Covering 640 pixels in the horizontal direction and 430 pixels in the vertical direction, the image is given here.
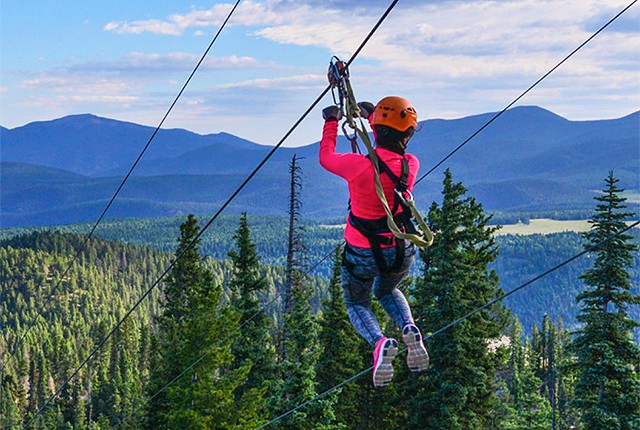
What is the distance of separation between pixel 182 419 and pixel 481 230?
1293 centimetres

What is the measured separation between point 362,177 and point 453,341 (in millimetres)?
17663

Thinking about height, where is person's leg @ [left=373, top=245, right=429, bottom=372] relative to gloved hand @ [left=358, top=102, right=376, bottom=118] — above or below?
below

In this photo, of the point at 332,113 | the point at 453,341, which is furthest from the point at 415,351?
the point at 453,341

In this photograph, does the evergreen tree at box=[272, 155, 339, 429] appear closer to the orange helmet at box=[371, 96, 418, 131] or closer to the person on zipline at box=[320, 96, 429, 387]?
the person on zipline at box=[320, 96, 429, 387]

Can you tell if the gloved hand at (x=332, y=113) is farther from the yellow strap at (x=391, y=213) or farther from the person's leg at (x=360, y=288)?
the person's leg at (x=360, y=288)

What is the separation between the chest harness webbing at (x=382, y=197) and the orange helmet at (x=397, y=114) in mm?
238

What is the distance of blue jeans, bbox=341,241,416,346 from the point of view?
7.37m

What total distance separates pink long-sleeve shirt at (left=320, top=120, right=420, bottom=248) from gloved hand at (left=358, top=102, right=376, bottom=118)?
543mm

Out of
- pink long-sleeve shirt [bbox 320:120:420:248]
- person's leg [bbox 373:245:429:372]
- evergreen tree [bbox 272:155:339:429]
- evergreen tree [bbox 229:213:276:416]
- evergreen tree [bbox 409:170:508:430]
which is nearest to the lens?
pink long-sleeve shirt [bbox 320:120:420:248]

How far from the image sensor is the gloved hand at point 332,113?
294 inches

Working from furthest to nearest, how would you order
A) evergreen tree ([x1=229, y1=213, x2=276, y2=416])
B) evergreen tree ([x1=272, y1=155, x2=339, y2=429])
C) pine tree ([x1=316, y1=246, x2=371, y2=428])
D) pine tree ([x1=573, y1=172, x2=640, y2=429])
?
pine tree ([x1=316, y1=246, x2=371, y2=428]) → evergreen tree ([x1=229, y1=213, x2=276, y2=416]) → evergreen tree ([x1=272, y1=155, x2=339, y2=429]) → pine tree ([x1=573, y1=172, x2=640, y2=429])

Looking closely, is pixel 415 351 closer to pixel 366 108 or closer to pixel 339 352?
pixel 366 108

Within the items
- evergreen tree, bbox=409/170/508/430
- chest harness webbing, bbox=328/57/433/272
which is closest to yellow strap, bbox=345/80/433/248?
chest harness webbing, bbox=328/57/433/272

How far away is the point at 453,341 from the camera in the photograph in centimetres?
2366
